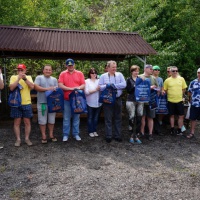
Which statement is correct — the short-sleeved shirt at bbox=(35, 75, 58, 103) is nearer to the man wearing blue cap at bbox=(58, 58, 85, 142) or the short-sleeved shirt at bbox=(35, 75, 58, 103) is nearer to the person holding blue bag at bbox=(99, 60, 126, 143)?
the man wearing blue cap at bbox=(58, 58, 85, 142)

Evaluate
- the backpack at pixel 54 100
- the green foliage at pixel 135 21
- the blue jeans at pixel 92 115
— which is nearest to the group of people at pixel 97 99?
the blue jeans at pixel 92 115

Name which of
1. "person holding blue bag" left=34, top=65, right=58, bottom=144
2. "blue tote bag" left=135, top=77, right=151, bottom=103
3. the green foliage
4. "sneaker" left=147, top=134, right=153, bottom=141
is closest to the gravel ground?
"sneaker" left=147, top=134, right=153, bottom=141

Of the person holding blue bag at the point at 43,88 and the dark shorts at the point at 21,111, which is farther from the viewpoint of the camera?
the person holding blue bag at the point at 43,88

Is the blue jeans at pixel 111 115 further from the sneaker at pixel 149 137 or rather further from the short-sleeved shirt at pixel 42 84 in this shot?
the short-sleeved shirt at pixel 42 84

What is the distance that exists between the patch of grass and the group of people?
209cm

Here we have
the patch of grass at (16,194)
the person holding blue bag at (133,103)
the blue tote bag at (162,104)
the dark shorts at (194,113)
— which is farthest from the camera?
the blue tote bag at (162,104)

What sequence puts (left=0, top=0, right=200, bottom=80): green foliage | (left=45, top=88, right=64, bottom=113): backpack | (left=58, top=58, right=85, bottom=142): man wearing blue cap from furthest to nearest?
(left=0, top=0, right=200, bottom=80): green foliage < (left=58, top=58, right=85, bottom=142): man wearing blue cap < (left=45, top=88, right=64, bottom=113): backpack

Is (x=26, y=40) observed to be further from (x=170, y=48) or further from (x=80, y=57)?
(x=170, y=48)

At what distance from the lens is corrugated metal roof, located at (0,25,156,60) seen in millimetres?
7457

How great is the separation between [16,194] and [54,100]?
2.40m

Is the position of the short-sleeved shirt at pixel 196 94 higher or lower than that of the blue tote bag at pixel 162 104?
higher

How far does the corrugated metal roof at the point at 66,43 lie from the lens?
294 inches

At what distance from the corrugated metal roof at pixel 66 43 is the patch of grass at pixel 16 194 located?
464 cm

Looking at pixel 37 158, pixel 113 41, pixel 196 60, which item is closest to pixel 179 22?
pixel 196 60
